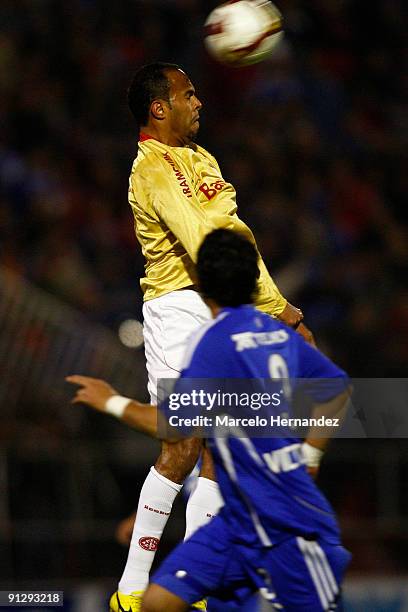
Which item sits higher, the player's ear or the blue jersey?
the player's ear

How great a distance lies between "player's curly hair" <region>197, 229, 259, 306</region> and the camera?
4645mm

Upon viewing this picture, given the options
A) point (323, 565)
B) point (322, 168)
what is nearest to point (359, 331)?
A: point (322, 168)

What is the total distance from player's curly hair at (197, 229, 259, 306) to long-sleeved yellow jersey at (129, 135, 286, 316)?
0.94 meters

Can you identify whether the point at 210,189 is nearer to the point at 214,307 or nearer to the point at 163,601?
the point at 214,307

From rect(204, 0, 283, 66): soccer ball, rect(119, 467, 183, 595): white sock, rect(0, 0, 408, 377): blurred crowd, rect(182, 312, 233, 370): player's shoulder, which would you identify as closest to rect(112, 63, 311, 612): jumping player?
rect(119, 467, 183, 595): white sock

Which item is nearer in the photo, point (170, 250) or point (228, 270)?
point (228, 270)

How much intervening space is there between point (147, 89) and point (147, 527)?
2085 mm

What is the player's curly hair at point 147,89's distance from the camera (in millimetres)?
6055

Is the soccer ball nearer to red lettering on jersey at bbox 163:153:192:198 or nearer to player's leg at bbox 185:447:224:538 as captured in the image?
red lettering on jersey at bbox 163:153:192:198

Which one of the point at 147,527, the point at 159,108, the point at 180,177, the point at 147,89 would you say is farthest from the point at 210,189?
the point at 147,527

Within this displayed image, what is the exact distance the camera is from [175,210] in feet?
18.6

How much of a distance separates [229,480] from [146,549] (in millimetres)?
1319

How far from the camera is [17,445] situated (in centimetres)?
912

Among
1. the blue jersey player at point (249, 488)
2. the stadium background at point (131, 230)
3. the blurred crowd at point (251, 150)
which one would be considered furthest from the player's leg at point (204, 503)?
the blurred crowd at point (251, 150)
